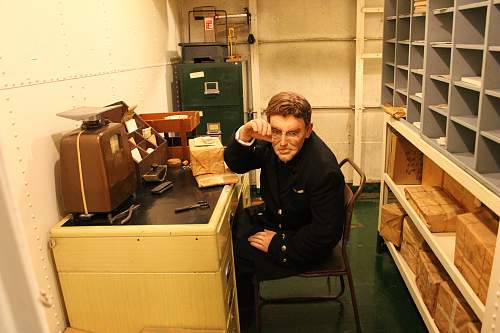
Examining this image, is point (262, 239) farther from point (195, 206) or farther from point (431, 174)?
point (431, 174)

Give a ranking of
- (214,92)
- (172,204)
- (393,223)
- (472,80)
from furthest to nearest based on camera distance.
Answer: (214,92)
(393,223)
(172,204)
(472,80)

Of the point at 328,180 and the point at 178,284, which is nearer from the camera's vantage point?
the point at 178,284

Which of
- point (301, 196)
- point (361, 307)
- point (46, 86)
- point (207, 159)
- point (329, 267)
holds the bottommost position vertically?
point (361, 307)

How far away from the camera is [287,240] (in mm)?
1959

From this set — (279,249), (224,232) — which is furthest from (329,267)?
(224,232)

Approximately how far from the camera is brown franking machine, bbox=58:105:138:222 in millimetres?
1628

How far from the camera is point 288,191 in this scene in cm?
201

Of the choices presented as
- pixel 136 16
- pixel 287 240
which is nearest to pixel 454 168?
pixel 287 240

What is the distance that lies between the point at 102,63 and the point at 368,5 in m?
2.75

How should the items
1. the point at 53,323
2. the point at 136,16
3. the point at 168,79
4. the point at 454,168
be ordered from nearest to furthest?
the point at 53,323, the point at 454,168, the point at 136,16, the point at 168,79

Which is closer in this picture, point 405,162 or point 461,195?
point 461,195

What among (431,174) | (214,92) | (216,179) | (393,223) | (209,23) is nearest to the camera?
(216,179)

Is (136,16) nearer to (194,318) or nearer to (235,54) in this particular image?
(235,54)

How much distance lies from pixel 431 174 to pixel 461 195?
0.43 metres
